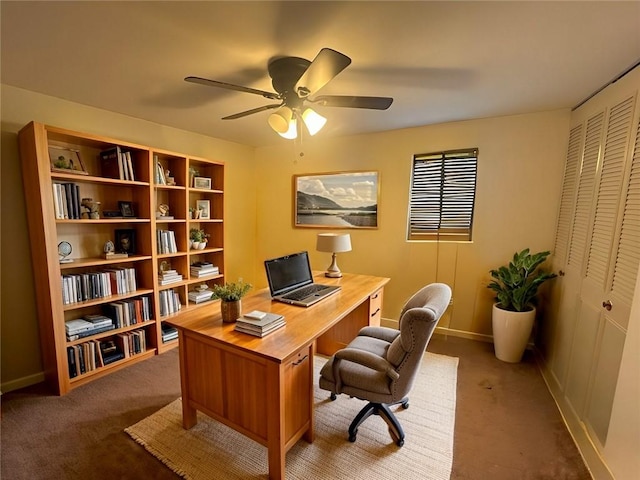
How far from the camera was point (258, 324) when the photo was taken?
1.49m

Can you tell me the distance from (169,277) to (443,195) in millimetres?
3050

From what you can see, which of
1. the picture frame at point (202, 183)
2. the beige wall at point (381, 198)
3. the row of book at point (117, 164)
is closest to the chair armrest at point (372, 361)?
the beige wall at point (381, 198)

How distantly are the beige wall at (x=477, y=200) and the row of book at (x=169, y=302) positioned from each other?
5.24ft

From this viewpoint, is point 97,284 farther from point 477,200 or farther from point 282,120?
point 477,200

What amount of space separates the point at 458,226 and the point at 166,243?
3.08 m

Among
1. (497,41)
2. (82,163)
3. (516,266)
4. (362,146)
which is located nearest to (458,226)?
(516,266)

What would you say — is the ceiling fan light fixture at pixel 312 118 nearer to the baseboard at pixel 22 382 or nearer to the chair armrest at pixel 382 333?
the chair armrest at pixel 382 333

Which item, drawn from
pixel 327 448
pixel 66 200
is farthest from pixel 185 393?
pixel 66 200

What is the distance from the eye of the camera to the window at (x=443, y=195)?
9.68 ft

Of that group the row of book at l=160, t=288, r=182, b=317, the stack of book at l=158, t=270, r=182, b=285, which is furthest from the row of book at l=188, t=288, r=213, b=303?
the stack of book at l=158, t=270, r=182, b=285

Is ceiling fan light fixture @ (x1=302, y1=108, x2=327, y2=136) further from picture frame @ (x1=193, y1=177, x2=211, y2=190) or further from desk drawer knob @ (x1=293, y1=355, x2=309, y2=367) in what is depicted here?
picture frame @ (x1=193, y1=177, x2=211, y2=190)

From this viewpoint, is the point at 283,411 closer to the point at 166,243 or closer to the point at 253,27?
the point at 253,27

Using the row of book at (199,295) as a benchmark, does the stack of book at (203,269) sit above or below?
above

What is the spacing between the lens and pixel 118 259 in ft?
8.13
